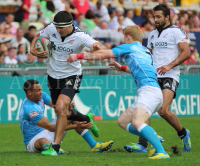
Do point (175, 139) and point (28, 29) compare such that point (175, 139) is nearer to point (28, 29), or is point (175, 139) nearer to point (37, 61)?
point (37, 61)

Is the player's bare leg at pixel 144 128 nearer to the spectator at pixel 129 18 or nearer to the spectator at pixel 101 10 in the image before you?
the spectator at pixel 101 10

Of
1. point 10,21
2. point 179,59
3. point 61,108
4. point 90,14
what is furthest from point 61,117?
point 90,14

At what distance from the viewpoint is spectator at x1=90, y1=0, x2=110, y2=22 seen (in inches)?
727

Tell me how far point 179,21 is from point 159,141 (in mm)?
14045

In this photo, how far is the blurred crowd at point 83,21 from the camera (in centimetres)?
1480

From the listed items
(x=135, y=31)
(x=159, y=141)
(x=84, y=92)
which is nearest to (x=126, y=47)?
(x=135, y=31)

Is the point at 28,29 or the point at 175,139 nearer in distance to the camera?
the point at 175,139

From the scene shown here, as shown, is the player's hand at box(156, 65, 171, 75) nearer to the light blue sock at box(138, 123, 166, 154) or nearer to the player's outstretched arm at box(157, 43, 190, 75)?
the player's outstretched arm at box(157, 43, 190, 75)

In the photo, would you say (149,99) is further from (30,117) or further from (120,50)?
(30,117)

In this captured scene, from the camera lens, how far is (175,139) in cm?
945

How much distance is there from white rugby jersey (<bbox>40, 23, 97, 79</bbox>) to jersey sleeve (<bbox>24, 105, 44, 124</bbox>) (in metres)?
0.76

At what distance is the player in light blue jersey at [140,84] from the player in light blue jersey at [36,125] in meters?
1.01

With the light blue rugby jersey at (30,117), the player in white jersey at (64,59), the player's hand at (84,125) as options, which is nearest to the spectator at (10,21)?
the player in white jersey at (64,59)

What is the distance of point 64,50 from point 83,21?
31.5ft
